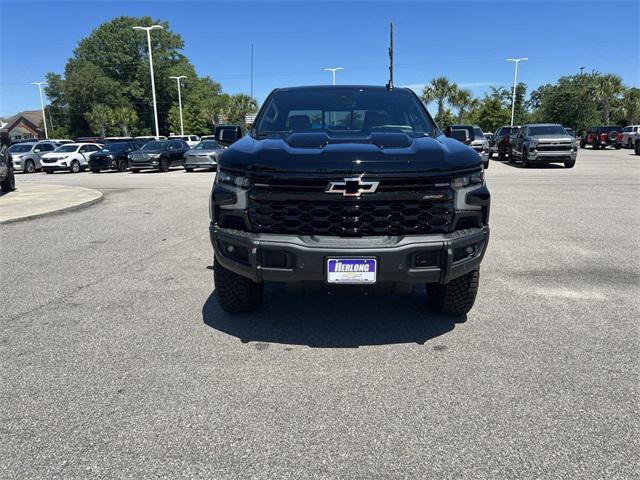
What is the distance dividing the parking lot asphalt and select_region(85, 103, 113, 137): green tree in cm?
7177

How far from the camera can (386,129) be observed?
462 centimetres

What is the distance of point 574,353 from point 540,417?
1040 mm

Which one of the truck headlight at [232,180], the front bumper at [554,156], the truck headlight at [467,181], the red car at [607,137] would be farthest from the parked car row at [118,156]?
the red car at [607,137]

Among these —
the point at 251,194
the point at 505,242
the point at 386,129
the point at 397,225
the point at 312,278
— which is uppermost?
the point at 386,129

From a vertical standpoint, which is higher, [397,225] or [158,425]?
[397,225]

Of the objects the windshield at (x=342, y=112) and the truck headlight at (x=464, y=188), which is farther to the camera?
the windshield at (x=342, y=112)

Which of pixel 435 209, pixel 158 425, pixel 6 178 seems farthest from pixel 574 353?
pixel 6 178

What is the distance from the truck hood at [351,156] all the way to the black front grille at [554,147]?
63.0 feet

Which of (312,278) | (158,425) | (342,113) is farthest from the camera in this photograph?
(342,113)

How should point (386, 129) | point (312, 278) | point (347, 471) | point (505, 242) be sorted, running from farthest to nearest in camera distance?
point (505, 242), point (386, 129), point (312, 278), point (347, 471)

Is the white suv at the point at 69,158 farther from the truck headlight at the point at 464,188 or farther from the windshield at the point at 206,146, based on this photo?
the truck headlight at the point at 464,188

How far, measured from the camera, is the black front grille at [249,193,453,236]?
347 cm

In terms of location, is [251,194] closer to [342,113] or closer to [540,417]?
[342,113]

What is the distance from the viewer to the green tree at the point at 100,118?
71125 millimetres
